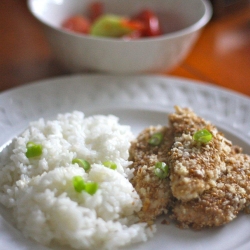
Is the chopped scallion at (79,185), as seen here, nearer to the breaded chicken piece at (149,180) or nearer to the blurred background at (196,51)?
the breaded chicken piece at (149,180)

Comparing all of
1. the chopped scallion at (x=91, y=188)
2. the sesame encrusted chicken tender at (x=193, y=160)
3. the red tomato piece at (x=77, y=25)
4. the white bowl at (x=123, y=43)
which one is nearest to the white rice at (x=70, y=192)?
the chopped scallion at (x=91, y=188)

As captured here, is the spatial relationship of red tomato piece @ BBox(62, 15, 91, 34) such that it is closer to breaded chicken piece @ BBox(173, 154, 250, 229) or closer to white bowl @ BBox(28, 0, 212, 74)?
white bowl @ BBox(28, 0, 212, 74)

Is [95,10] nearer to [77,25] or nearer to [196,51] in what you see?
[77,25]

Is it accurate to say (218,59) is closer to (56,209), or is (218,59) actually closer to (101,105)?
(101,105)

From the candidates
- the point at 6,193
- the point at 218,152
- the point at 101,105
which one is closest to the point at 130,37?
the point at 101,105

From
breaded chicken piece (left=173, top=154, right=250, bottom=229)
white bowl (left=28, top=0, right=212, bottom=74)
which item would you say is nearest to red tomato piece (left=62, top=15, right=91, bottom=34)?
white bowl (left=28, top=0, right=212, bottom=74)
